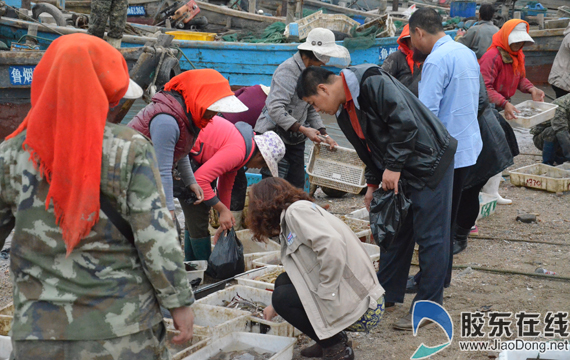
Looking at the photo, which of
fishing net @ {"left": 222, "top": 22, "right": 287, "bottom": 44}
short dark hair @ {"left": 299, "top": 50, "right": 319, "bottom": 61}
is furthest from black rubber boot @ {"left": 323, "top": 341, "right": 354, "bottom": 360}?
fishing net @ {"left": 222, "top": 22, "right": 287, "bottom": 44}

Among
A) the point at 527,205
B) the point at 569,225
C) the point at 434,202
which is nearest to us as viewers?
the point at 434,202

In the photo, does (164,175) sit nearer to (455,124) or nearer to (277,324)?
(277,324)

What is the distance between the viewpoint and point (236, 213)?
17.1ft

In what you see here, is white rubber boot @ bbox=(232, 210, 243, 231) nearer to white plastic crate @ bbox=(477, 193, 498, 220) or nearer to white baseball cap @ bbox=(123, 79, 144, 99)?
white plastic crate @ bbox=(477, 193, 498, 220)

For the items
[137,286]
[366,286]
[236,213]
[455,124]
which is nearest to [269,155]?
[236,213]

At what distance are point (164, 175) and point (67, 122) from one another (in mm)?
1629

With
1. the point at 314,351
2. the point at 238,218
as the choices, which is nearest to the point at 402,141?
the point at 314,351

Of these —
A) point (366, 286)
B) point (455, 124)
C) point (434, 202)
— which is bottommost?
point (366, 286)

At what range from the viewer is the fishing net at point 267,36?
12055mm

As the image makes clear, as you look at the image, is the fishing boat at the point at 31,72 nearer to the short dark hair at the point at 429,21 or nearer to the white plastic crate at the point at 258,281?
the white plastic crate at the point at 258,281

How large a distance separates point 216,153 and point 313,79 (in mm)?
1182

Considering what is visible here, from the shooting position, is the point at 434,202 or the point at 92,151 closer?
the point at 92,151

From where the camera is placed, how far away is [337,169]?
6508 millimetres

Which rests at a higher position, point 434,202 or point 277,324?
point 434,202
